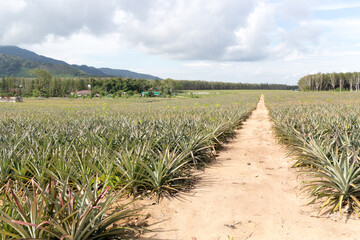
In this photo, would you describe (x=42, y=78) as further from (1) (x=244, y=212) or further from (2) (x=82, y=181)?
(1) (x=244, y=212)

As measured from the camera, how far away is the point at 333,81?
389 ft

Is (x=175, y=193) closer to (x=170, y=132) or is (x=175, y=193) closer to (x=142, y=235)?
(x=142, y=235)

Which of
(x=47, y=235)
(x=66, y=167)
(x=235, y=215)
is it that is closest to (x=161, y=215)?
(x=235, y=215)

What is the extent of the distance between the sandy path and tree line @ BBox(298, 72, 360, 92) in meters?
130

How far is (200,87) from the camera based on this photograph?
182 m

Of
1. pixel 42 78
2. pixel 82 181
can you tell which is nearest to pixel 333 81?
pixel 82 181

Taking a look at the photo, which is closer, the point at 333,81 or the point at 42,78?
the point at 42,78

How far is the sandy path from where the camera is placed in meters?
3.05

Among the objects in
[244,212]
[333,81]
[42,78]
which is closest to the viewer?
[244,212]

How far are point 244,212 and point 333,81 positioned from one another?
140586 mm

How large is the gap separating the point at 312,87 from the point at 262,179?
499 feet

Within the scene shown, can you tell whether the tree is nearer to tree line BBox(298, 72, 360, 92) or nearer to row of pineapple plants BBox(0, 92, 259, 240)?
row of pineapple plants BBox(0, 92, 259, 240)

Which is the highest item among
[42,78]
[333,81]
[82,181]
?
[333,81]

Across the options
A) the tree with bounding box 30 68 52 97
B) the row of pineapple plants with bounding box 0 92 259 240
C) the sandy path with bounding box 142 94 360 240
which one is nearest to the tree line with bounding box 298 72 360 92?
the sandy path with bounding box 142 94 360 240
